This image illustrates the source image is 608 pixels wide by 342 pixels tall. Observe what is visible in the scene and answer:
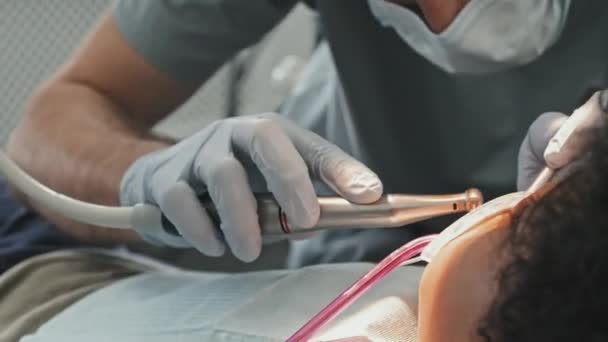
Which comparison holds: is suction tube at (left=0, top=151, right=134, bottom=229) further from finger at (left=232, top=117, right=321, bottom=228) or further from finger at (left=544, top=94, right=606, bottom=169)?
finger at (left=544, top=94, right=606, bottom=169)

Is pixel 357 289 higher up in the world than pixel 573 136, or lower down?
lower down

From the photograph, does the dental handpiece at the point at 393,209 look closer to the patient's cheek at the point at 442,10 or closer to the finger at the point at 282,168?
the finger at the point at 282,168

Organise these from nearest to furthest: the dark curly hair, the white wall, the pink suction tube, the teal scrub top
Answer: the dark curly hair
the pink suction tube
the teal scrub top
the white wall

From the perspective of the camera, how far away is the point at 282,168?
61 cm

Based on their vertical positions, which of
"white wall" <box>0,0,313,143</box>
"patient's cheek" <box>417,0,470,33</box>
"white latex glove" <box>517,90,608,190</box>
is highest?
"patient's cheek" <box>417,0,470,33</box>

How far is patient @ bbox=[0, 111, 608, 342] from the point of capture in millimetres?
451

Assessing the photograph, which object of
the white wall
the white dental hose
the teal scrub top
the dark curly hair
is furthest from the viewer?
the white wall

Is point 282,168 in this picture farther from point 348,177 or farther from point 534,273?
point 534,273

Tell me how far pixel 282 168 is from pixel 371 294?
0.12m

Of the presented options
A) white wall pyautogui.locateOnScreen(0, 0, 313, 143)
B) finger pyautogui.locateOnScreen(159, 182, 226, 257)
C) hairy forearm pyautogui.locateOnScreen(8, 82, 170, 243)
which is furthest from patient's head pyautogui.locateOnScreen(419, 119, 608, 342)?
white wall pyautogui.locateOnScreen(0, 0, 313, 143)

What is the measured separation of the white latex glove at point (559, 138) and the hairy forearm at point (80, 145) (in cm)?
45

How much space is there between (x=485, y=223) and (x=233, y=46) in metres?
0.59

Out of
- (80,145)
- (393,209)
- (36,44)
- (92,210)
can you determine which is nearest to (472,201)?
(393,209)

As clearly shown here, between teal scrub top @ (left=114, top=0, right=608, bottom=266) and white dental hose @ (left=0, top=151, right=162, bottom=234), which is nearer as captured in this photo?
white dental hose @ (left=0, top=151, right=162, bottom=234)
